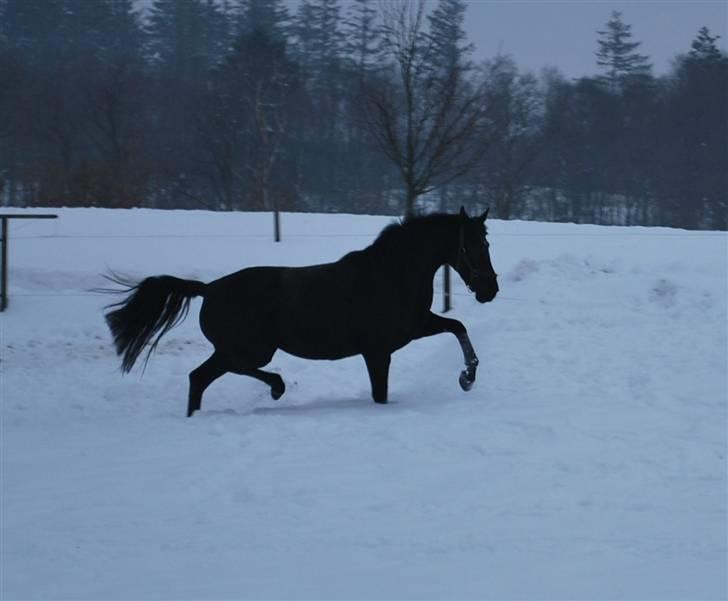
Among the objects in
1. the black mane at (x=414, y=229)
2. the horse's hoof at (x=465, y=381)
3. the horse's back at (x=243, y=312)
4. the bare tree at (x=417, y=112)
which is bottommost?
the horse's hoof at (x=465, y=381)

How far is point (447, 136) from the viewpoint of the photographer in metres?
14.6

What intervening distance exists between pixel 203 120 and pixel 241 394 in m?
33.9

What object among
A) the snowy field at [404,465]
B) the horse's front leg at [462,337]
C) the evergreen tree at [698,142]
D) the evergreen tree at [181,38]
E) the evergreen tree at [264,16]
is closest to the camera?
the snowy field at [404,465]

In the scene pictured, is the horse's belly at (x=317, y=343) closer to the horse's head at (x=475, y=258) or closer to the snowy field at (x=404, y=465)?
the snowy field at (x=404, y=465)

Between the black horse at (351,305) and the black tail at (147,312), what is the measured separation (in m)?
0.02

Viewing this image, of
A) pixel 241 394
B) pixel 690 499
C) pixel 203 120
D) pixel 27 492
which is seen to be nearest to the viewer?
pixel 690 499

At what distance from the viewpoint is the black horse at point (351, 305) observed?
7.73 metres

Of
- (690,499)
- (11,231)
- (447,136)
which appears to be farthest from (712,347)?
(11,231)

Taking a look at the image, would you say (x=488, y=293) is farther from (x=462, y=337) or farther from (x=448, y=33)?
(x=448, y=33)

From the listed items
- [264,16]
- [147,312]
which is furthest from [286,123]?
[147,312]

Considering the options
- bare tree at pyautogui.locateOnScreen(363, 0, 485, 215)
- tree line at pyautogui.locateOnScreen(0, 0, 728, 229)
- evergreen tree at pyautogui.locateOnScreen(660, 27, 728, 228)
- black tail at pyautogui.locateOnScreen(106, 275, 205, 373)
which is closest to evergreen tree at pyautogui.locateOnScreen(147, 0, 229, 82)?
tree line at pyautogui.locateOnScreen(0, 0, 728, 229)

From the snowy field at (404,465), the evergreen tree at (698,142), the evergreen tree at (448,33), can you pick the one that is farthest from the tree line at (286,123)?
the snowy field at (404,465)

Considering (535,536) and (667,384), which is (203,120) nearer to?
(667,384)

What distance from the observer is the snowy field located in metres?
3.95
